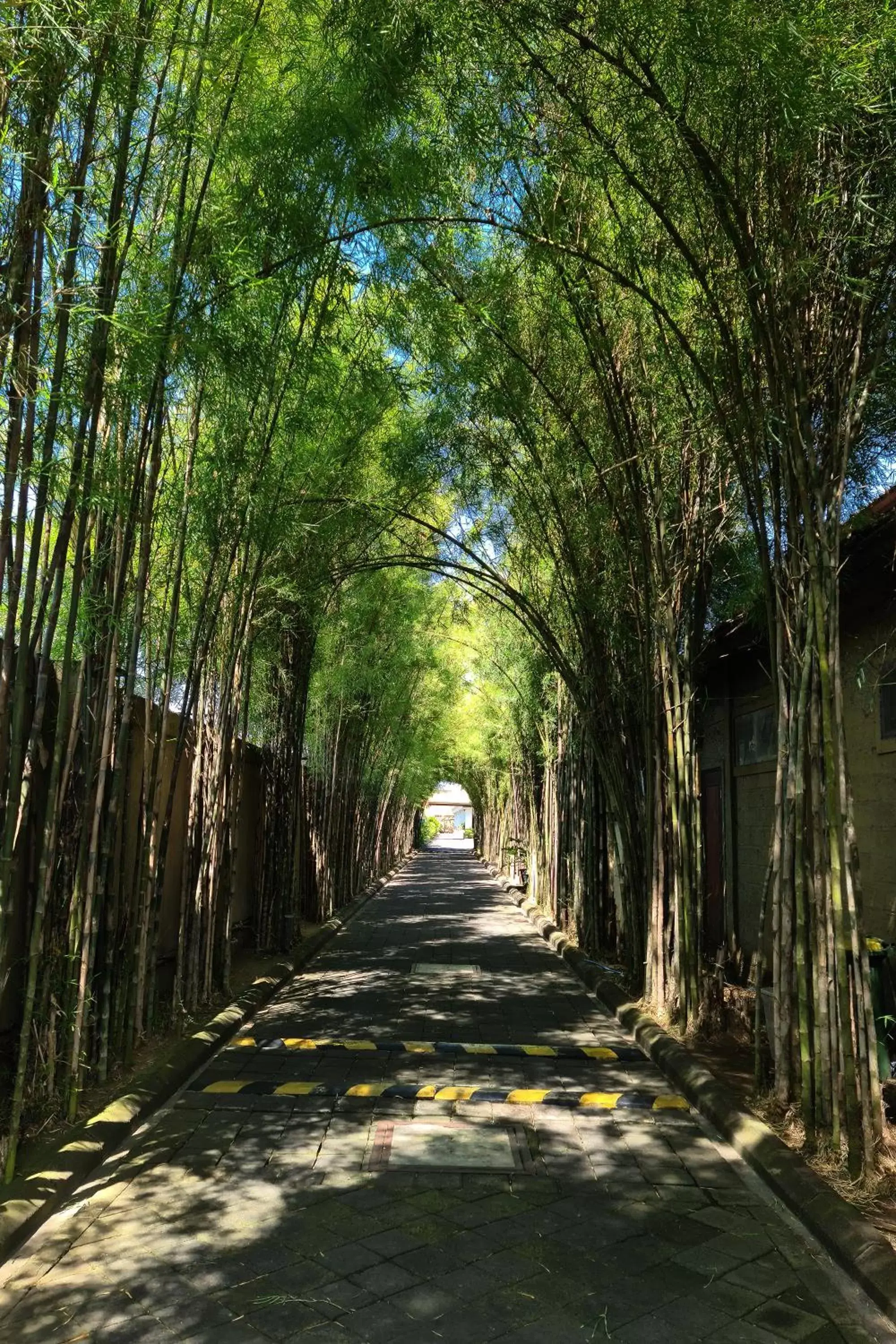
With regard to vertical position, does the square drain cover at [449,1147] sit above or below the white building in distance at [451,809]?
below

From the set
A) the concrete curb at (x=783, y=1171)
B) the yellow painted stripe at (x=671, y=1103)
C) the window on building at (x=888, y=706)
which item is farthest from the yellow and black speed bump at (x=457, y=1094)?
the window on building at (x=888, y=706)

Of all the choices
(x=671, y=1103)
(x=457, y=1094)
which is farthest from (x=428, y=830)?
(x=671, y=1103)

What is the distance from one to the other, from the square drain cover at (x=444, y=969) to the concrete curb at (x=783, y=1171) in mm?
2088

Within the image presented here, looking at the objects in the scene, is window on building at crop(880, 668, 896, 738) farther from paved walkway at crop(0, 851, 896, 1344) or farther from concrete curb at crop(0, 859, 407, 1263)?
concrete curb at crop(0, 859, 407, 1263)

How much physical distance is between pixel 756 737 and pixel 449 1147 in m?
4.53

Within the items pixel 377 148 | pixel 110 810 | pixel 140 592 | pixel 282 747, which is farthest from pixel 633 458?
pixel 282 747

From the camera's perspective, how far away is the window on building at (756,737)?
22.3 feet

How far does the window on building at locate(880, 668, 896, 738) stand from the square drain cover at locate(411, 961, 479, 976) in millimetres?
4162

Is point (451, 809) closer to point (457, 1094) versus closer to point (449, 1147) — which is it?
point (457, 1094)

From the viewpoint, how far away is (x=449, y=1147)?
3.70 m

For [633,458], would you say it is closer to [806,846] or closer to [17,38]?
[806,846]

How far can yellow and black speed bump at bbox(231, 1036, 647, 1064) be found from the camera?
5086 millimetres

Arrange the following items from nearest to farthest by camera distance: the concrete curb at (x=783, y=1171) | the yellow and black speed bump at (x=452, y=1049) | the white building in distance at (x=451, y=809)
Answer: the concrete curb at (x=783, y=1171)
the yellow and black speed bump at (x=452, y=1049)
the white building in distance at (x=451, y=809)

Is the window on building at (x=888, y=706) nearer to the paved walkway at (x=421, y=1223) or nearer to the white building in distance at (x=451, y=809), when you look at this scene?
the paved walkway at (x=421, y=1223)
